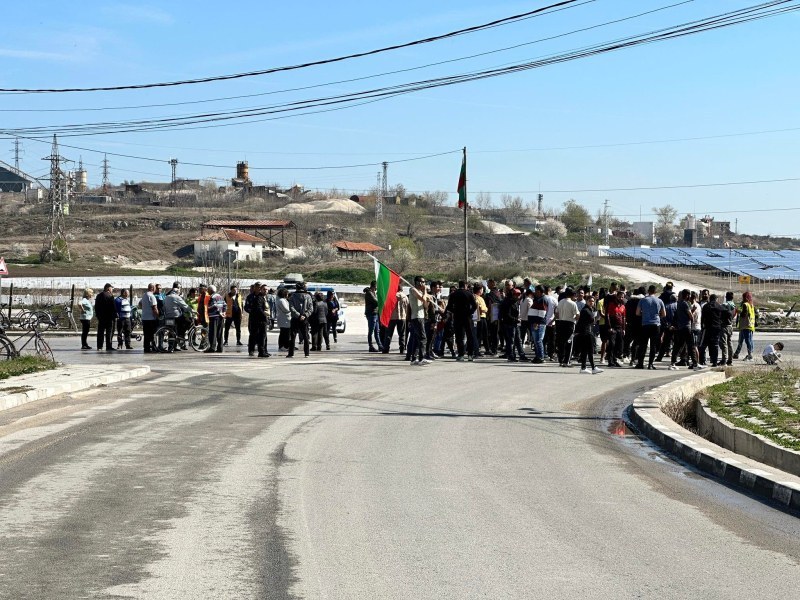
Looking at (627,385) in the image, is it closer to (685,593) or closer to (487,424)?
(487,424)


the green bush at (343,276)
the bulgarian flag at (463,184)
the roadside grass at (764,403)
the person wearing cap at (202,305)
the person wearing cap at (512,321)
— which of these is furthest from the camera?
the green bush at (343,276)

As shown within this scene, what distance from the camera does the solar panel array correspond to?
8000cm

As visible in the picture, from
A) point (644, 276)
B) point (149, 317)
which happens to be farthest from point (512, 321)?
point (644, 276)

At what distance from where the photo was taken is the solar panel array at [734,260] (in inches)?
3150

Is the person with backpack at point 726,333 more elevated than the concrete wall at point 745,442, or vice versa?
the person with backpack at point 726,333

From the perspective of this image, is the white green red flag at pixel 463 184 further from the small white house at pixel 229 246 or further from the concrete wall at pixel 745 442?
the small white house at pixel 229 246

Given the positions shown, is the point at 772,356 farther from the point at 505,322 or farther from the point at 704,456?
the point at 704,456

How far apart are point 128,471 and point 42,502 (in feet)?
5.35

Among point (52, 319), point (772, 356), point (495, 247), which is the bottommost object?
point (772, 356)

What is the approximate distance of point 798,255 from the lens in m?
100

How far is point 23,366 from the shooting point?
20375 mm

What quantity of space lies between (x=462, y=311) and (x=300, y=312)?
4.10 metres

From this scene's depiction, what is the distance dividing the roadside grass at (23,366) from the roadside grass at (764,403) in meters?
12.2

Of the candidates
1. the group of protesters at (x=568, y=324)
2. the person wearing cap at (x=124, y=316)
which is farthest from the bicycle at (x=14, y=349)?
the group of protesters at (x=568, y=324)
